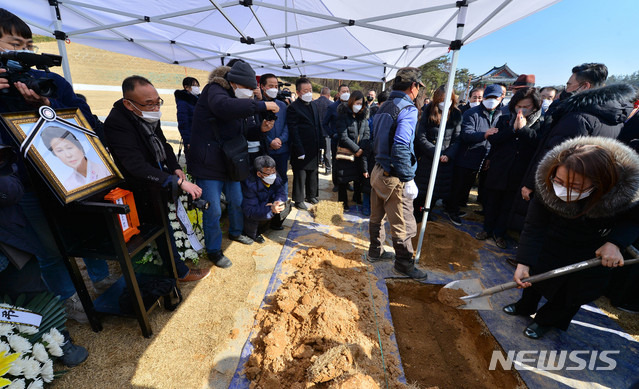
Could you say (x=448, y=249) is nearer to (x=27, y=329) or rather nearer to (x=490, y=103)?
(x=490, y=103)

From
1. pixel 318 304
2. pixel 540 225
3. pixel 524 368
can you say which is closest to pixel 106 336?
pixel 318 304

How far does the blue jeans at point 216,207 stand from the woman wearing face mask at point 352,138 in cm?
191

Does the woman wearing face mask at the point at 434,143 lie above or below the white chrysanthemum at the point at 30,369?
above

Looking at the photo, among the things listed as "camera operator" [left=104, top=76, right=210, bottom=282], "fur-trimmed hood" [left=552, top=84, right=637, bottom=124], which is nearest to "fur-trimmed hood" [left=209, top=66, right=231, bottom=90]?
"camera operator" [left=104, top=76, right=210, bottom=282]

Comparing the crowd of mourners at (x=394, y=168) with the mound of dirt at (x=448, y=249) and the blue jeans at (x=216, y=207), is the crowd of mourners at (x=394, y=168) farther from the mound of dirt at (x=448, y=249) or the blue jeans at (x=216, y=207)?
the mound of dirt at (x=448, y=249)

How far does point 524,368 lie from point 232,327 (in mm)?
2282

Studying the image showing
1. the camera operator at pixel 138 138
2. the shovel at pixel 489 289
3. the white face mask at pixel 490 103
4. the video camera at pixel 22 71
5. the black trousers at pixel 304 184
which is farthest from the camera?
the black trousers at pixel 304 184

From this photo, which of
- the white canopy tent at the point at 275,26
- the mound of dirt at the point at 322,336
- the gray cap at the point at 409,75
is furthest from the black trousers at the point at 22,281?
the white canopy tent at the point at 275,26

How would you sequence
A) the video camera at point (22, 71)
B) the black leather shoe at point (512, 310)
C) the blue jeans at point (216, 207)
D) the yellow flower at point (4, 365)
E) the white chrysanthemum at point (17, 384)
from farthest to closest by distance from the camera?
the blue jeans at point (216, 207)
the black leather shoe at point (512, 310)
the video camera at point (22, 71)
the white chrysanthemum at point (17, 384)
the yellow flower at point (4, 365)

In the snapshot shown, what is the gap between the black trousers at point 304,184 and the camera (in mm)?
4359

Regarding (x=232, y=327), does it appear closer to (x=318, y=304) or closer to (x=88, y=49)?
(x=318, y=304)

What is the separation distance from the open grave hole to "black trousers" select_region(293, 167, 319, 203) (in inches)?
86.9

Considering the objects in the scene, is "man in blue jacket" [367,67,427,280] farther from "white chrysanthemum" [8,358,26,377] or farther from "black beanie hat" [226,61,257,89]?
"white chrysanthemum" [8,358,26,377]

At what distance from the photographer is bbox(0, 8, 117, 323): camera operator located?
1.61 m
